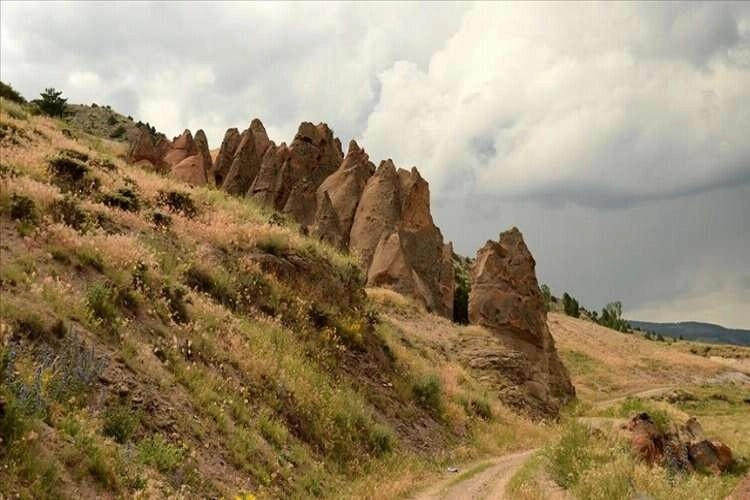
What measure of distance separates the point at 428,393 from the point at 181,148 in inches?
1925

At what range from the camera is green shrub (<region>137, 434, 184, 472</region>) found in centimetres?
916

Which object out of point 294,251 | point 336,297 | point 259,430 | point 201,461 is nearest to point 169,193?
point 294,251

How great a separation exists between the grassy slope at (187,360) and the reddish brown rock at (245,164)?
1488 inches

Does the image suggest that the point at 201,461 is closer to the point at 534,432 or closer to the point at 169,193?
the point at 169,193

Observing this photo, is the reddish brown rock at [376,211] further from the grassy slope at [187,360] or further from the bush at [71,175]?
the bush at [71,175]

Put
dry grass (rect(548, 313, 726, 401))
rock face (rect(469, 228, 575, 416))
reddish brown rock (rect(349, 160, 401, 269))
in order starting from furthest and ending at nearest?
dry grass (rect(548, 313, 726, 401)), reddish brown rock (rect(349, 160, 401, 269)), rock face (rect(469, 228, 575, 416))

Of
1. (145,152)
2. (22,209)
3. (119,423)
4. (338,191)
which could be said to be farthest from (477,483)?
(145,152)

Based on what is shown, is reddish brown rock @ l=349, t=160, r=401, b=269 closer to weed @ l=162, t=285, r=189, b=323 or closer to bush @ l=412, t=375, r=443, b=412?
bush @ l=412, t=375, r=443, b=412

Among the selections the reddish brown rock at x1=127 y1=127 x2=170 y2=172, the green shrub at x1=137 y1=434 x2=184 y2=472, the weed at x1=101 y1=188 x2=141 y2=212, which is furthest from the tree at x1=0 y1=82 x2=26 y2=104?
the green shrub at x1=137 y1=434 x2=184 y2=472

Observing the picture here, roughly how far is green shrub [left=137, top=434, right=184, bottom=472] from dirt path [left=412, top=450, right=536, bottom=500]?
5.74 meters

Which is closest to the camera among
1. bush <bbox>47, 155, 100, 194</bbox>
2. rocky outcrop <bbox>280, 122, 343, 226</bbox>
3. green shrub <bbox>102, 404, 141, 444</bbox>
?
green shrub <bbox>102, 404, 141, 444</bbox>

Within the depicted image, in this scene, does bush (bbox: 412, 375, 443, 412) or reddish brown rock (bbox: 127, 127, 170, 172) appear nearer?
bush (bbox: 412, 375, 443, 412)

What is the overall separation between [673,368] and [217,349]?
57.7m

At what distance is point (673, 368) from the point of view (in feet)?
204
